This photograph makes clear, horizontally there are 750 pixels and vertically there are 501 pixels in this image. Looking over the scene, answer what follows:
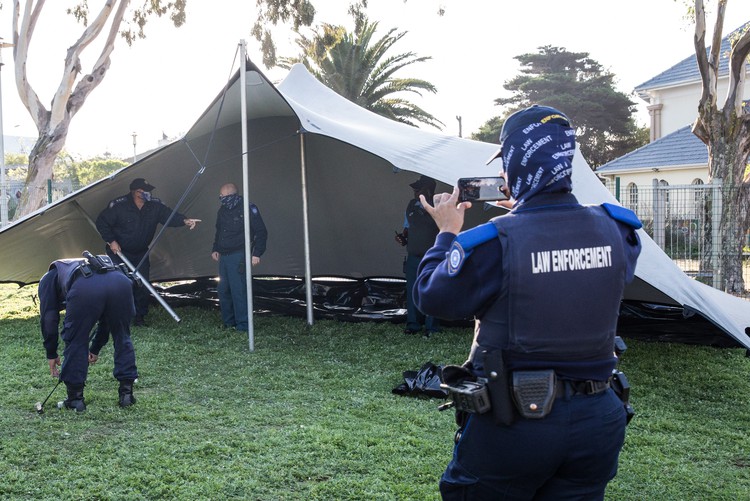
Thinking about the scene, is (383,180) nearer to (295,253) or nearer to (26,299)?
(295,253)

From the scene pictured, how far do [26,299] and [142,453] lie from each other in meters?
7.67

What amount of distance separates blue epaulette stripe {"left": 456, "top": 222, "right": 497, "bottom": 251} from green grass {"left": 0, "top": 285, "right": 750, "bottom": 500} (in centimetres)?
202

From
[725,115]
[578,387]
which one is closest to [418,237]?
[578,387]

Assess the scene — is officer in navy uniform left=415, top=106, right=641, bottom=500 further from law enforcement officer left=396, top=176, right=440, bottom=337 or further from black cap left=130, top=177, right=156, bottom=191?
black cap left=130, top=177, right=156, bottom=191

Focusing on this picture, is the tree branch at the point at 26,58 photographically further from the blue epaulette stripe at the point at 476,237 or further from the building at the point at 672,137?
the blue epaulette stripe at the point at 476,237

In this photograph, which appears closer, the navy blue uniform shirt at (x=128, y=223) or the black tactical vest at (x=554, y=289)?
the black tactical vest at (x=554, y=289)

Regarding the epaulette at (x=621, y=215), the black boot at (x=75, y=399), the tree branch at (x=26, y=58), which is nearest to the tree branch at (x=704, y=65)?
the black boot at (x=75, y=399)

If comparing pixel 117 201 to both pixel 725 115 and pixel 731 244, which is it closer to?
pixel 731 244

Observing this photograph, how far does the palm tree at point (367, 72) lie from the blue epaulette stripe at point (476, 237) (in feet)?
69.6

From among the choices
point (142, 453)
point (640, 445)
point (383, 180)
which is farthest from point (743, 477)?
point (383, 180)

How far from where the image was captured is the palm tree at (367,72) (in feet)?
74.5

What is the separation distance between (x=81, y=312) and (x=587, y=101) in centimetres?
3528

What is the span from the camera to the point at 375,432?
176 inches

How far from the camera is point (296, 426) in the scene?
15.2ft
